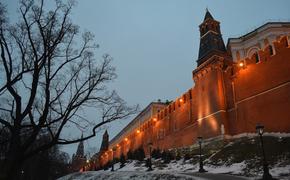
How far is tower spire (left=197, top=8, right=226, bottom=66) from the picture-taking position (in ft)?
132

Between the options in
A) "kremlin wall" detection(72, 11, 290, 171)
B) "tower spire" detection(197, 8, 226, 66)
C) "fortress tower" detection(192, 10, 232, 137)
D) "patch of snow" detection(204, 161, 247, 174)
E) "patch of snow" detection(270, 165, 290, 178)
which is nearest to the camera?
"patch of snow" detection(270, 165, 290, 178)

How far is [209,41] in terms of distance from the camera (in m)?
41.8

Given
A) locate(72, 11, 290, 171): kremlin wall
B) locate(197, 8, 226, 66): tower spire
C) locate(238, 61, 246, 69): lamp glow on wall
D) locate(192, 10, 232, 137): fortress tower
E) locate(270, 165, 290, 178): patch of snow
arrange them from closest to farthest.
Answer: locate(270, 165, 290, 178): patch of snow
locate(72, 11, 290, 171): kremlin wall
locate(238, 61, 246, 69): lamp glow on wall
locate(192, 10, 232, 137): fortress tower
locate(197, 8, 226, 66): tower spire

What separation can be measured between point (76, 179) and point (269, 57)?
2337 cm

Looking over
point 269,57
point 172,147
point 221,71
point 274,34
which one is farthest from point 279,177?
point 274,34

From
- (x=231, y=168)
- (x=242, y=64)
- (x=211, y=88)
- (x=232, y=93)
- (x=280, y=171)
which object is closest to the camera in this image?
(x=280, y=171)

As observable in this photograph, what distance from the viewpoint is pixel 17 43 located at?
14.6 m

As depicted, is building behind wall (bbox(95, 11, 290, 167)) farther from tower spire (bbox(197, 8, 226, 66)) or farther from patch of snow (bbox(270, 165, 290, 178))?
patch of snow (bbox(270, 165, 290, 178))

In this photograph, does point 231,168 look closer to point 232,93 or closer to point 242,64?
point 232,93

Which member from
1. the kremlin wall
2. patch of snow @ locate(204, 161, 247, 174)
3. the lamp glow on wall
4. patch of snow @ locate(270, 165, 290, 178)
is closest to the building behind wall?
the kremlin wall

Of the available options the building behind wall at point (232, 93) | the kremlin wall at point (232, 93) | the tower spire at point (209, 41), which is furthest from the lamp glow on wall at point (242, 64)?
the tower spire at point (209, 41)

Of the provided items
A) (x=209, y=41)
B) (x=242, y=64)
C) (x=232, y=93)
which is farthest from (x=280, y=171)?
(x=209, y=41)

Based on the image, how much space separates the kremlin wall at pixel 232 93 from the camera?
28234 millimetres

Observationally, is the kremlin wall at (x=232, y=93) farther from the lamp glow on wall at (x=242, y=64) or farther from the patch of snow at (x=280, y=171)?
the patch of snow at (x=280, y=171)
